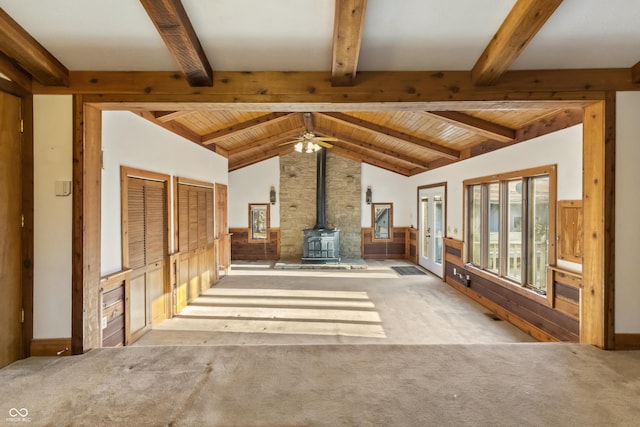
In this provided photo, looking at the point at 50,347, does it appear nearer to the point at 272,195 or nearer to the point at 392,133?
the point at 392,133

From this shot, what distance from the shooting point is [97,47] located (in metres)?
2.16

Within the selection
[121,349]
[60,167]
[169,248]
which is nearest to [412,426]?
[121,349]

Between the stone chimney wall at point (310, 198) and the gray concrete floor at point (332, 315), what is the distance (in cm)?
243

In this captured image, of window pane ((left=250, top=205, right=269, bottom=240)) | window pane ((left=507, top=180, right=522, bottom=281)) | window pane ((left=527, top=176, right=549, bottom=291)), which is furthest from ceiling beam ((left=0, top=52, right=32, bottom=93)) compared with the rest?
window pane ((left=250, top=205, right=269, bottom=240))

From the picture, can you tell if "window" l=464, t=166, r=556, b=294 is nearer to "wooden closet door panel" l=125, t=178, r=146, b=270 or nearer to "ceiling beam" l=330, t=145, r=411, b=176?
"ceiling beam" l=330, t=145, r=411, b=176

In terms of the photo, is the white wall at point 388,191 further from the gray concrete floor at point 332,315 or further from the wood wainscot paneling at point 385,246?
the gray concrete floor at point 332,315

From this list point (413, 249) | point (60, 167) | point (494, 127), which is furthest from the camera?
point (413, 249)

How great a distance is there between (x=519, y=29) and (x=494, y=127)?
2897 millimetres

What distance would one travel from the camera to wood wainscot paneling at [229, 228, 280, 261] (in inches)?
372

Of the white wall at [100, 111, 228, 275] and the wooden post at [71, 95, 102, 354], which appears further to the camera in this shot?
the white wall at [100, 111, 228, 275]

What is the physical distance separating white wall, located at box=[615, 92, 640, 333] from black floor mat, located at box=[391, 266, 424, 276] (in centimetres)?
516

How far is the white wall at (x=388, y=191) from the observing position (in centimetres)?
948

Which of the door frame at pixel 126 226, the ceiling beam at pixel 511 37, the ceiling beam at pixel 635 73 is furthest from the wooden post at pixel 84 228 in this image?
the ceiling beam at pixel 635 73

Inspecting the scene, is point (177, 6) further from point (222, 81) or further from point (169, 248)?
point (169, 248)
